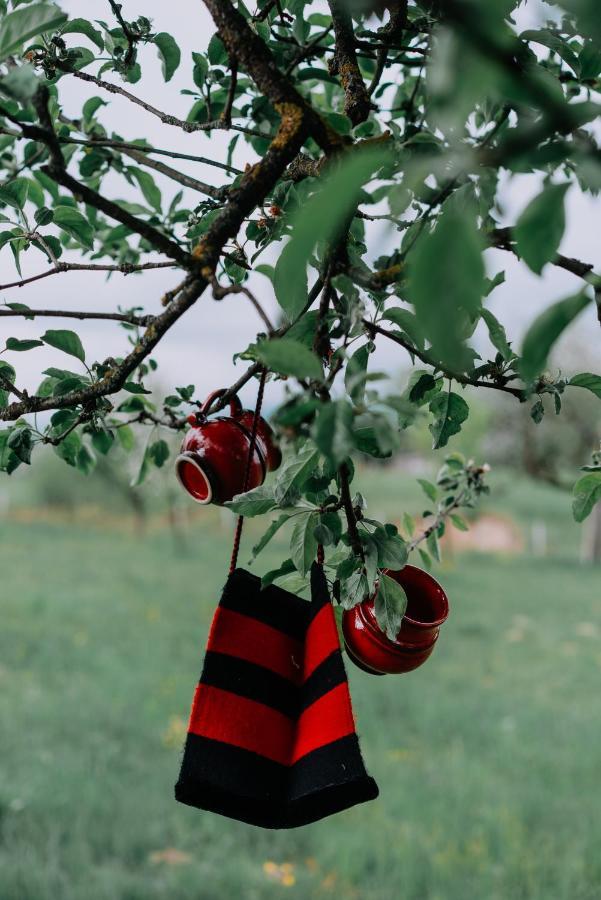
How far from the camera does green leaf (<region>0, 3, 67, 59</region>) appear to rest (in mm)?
688

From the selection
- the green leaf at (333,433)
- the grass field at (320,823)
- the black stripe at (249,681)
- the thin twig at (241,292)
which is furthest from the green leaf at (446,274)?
the grass field at (320,823)

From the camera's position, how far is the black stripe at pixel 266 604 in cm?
104

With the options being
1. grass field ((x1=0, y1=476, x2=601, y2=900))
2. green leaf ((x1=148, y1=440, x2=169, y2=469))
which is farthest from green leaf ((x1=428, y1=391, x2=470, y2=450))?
grass field ((x1=0, y1=476, x2=601, y2=900))

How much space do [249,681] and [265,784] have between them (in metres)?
0.12

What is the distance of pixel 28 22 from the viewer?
70cm

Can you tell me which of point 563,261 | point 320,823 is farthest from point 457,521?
point 320,823

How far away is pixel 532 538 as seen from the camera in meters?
14.8

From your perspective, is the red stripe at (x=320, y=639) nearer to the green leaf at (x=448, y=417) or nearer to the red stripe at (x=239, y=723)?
the red stripe at (x=239, y=723)

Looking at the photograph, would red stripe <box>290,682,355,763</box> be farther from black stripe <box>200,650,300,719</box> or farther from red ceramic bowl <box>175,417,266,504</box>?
red ceramic bowl <box>175,417,266,504</box>

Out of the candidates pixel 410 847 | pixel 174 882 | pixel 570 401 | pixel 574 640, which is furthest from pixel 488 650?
pixel 570 401

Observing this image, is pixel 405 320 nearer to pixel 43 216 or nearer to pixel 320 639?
pixel 320 639

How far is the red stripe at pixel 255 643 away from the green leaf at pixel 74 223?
1.96ft

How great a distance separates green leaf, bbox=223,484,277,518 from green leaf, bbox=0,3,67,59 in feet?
1.66

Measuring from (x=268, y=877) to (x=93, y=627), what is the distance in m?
3.88
